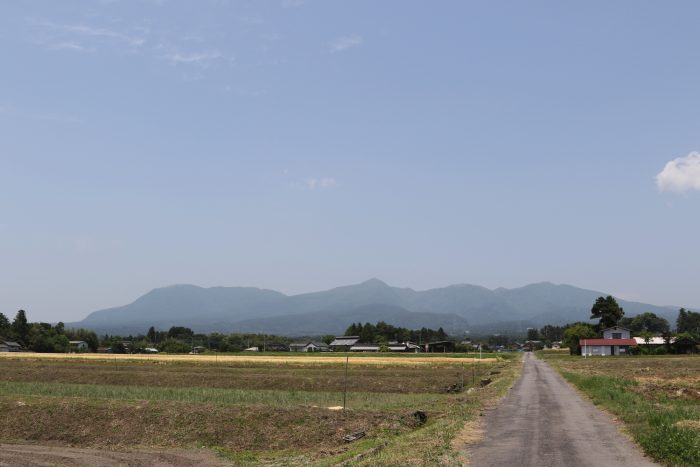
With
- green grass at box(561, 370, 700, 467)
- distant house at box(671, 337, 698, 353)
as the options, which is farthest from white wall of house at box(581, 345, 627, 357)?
green grass at box(561, 370, 700, 467)

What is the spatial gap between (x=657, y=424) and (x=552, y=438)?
4.28 m

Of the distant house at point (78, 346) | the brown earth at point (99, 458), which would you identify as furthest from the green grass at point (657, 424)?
the distant house at point (78, 346)

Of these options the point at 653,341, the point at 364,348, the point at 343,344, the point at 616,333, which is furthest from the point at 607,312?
the point at 343,344

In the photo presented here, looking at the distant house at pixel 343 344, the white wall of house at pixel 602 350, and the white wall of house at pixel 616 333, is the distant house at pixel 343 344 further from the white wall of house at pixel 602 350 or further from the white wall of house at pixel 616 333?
the white wall of house at pixel 616 333

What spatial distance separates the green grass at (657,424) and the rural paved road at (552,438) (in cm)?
55

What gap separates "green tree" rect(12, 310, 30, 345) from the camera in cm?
16062

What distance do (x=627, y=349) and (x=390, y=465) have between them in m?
123

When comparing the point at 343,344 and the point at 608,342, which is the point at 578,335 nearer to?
the point at 608,342

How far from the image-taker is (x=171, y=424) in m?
29.2

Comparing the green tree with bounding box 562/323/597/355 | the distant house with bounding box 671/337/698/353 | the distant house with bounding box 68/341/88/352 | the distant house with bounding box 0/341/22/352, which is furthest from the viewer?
the distant house with bounding box 68/341/88/352

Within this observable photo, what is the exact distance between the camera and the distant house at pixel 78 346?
15814 centimetres

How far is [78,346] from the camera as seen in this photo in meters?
167

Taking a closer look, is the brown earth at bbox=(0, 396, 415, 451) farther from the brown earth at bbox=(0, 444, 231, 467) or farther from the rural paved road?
the rural paved road

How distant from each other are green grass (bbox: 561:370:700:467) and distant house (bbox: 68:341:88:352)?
6019 inches
